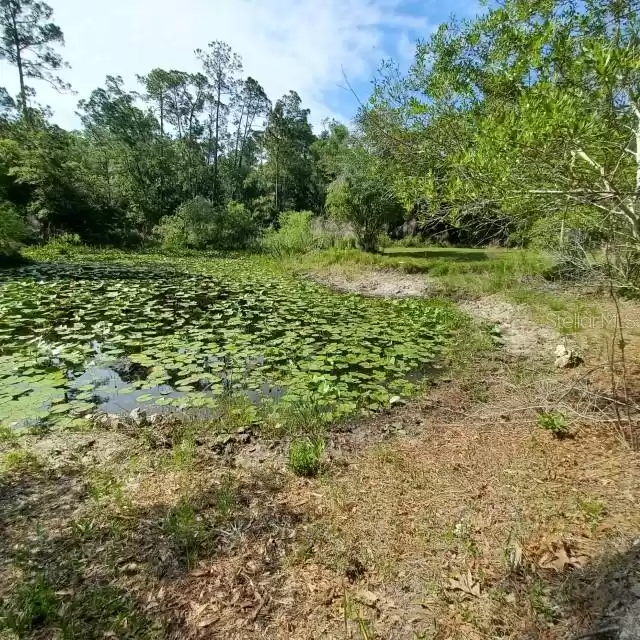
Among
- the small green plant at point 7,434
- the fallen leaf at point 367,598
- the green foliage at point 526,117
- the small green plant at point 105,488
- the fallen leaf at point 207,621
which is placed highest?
the green foliage at point 526,117

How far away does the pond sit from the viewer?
4.33m

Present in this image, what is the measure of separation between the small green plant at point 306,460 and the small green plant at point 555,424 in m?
1.88

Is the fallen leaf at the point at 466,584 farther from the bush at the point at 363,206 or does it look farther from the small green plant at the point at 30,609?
the bush at the point at 363,206

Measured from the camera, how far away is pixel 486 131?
2.39 m

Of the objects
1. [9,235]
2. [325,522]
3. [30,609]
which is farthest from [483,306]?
[9,235]

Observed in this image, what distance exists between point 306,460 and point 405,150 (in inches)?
123

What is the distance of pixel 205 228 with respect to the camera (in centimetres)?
2206

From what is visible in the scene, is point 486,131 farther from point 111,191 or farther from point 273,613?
point 111,191

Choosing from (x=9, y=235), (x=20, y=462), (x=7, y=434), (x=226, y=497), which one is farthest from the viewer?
(x=9, y=235)

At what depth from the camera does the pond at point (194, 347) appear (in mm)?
4332

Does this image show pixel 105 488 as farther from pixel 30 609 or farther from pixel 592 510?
pixel 592 510

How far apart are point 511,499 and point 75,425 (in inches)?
149

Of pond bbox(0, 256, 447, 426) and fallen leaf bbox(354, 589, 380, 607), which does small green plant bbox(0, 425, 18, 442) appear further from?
fallen leaf bbox(354, 589, 380, 607)

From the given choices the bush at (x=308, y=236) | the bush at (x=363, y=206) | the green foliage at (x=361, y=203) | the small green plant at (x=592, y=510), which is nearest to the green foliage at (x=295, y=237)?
the bush at (x=308, y=236)
